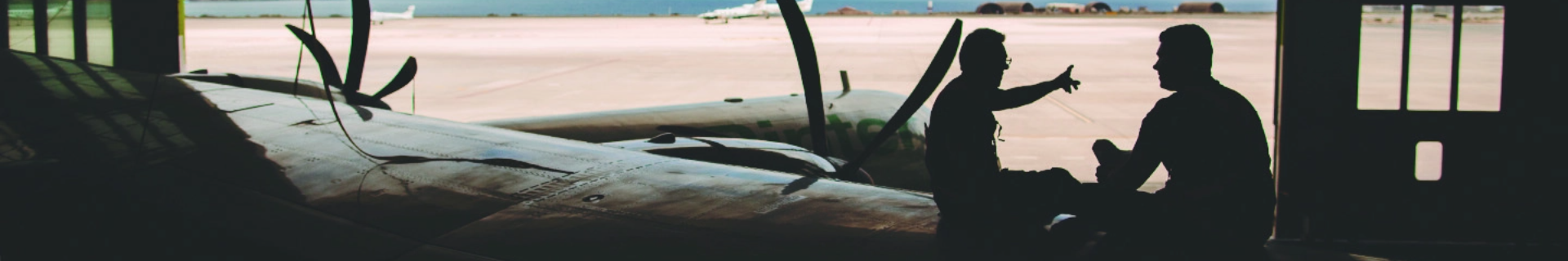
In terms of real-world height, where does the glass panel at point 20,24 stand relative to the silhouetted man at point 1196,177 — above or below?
above

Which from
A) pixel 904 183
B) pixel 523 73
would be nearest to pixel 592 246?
pixel 904 183

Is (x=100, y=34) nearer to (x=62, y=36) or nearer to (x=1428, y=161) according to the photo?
(x=62, y=36)

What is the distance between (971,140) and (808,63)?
0.94m

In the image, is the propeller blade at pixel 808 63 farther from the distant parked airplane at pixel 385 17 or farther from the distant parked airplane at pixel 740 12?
the distant parked airplane at pixel 385 17

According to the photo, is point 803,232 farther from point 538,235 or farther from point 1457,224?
point 1457,224

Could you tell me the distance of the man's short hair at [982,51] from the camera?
11.5ft

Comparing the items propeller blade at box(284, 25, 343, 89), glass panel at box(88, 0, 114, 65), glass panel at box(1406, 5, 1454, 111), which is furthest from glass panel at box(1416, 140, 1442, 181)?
glass panel at box(88, 0, 114, 65)

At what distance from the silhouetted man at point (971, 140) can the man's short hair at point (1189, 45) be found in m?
0.35

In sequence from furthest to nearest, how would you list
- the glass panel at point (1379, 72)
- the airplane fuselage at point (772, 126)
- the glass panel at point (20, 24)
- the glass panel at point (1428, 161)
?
the glass panel at point (1379, 72), the glass panel at point (1428, 161), the airplane fuselage at point (772, 126), the glass panel at point (20, 24)

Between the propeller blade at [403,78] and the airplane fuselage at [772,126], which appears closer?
the propeller blade at [403,78]

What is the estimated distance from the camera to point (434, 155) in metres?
5.35

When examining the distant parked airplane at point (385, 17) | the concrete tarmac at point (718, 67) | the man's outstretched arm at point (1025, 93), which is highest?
the distant parked airplane at point (385, 17)

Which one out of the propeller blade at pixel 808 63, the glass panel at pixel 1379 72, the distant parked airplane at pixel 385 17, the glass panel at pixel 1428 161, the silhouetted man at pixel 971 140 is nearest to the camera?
the silhouetted man at pixel 971 140

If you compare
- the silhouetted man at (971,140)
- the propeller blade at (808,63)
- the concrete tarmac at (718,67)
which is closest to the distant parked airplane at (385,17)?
the concrete tarmac at (718,67)
